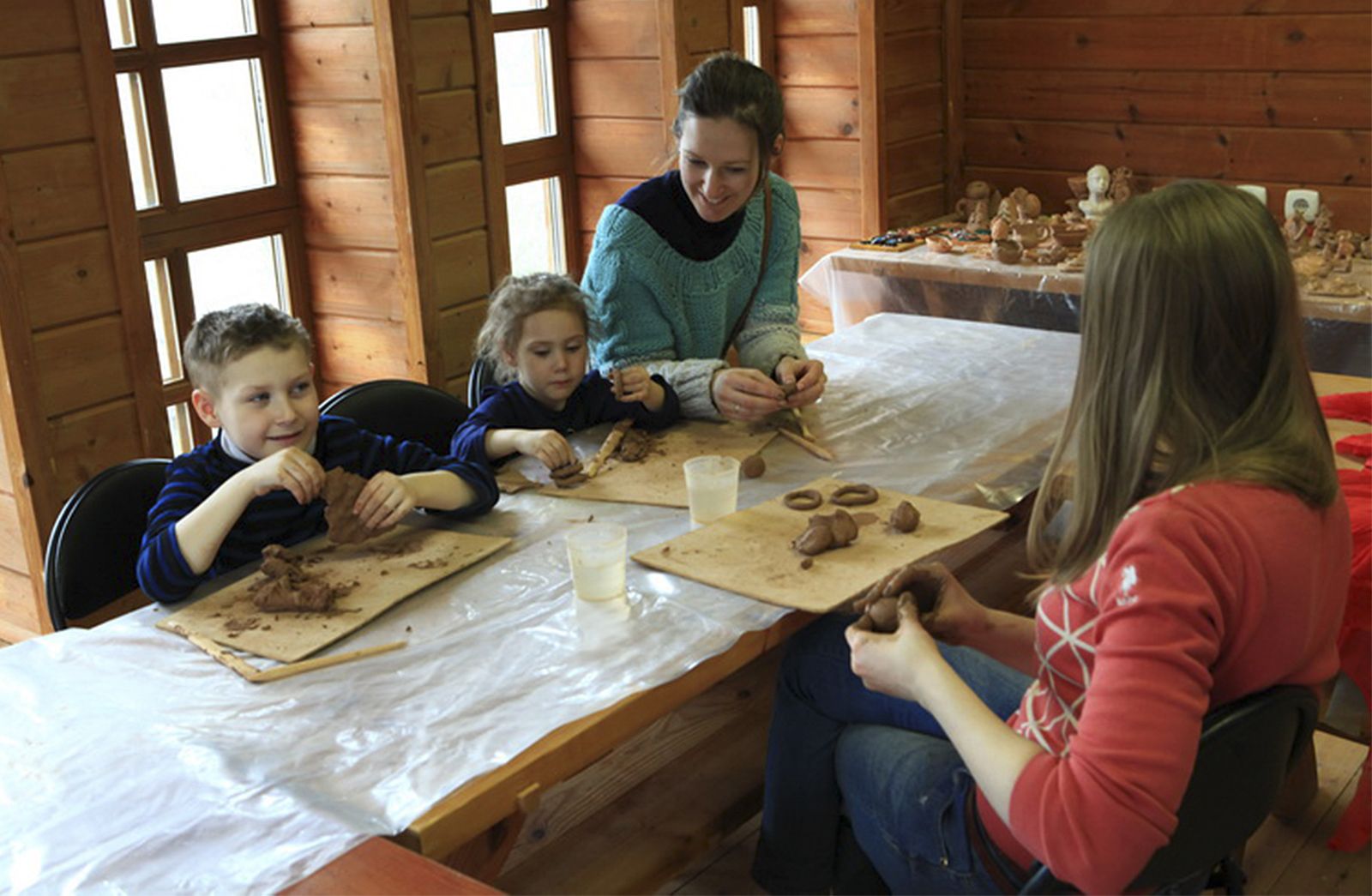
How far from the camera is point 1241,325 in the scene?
127 centimetres

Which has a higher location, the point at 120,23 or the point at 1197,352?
the point at 120,23

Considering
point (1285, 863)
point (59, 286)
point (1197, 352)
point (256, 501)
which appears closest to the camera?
point (1197, 352)

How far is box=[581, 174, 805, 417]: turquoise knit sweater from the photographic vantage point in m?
2.71

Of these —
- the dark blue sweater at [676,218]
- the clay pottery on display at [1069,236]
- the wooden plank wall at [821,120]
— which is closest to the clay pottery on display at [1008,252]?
the clay pottery on display at [1069,236]

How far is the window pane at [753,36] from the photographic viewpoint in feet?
15.8

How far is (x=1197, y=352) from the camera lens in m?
1.27

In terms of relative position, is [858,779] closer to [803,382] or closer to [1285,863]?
[803,382]

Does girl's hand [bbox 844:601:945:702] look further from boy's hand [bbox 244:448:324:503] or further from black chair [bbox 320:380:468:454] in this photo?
black chair [bbox 320:380:468:454]

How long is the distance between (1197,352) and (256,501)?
1382mm

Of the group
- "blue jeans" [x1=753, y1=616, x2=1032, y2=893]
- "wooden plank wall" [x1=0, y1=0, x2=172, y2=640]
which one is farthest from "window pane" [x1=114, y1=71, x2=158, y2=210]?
"blue jeans" [x1=753, y1=616, x2=1032, y2=893]

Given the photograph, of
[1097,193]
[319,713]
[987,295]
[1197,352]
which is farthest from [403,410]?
[1097,193]

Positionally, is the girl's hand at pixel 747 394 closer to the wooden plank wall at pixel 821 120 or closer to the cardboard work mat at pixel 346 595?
the cardboard work mat at pixel 346 595

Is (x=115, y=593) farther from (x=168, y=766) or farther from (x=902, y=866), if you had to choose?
(x=902, y=866)

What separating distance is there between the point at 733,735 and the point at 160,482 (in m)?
1.07
